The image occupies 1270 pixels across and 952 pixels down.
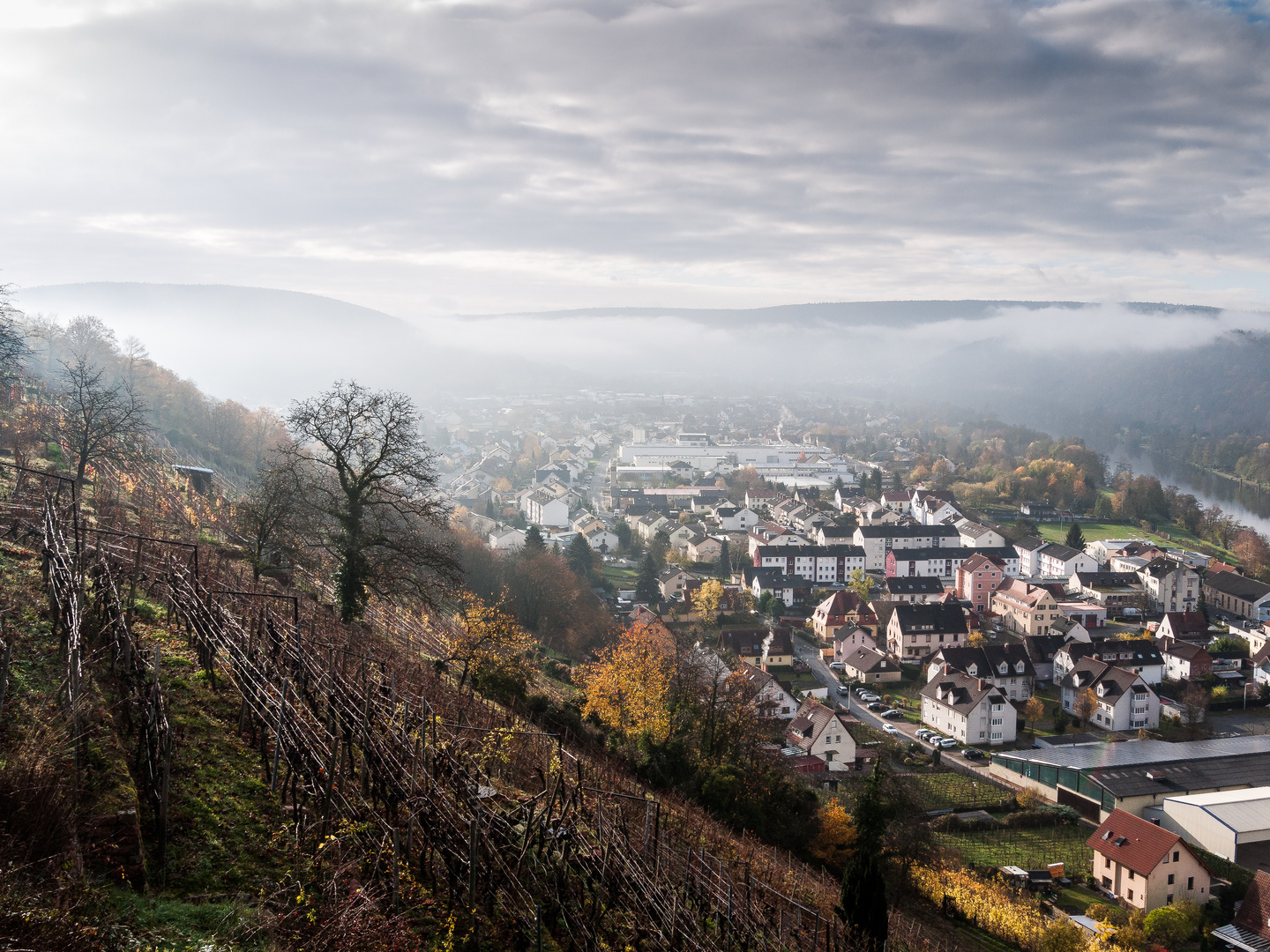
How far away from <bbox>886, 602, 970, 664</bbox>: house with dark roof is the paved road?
3.18m

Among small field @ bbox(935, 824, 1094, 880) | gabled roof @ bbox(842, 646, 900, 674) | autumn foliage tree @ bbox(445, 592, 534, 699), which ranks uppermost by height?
autumn foliage tree @ bbox(445, 592, 534, 699)

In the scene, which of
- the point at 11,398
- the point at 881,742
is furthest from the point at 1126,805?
the point at 11,398

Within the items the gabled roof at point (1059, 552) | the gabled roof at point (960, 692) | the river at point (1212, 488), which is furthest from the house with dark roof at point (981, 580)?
the river at point (1212, 488)

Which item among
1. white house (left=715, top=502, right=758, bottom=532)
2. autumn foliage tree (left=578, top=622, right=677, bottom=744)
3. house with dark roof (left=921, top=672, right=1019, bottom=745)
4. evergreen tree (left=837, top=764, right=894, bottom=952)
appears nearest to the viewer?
evergreen tree (left=837, top=764, right=894, bottom=952)

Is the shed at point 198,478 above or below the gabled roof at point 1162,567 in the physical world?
above

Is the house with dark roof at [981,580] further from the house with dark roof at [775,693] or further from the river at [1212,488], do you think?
the river at [1212,488]

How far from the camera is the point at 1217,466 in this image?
93.6 m

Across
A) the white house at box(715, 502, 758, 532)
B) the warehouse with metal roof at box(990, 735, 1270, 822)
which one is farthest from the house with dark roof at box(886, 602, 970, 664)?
the white house at box(715, 502, 758, 532)

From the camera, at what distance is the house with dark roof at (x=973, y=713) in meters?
25.8

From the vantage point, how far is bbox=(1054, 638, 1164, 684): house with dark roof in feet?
101

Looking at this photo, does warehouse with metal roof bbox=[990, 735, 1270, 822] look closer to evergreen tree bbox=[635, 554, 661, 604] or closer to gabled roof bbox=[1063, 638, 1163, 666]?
gabled roof bbox=[1063, 638, 1163, 666]

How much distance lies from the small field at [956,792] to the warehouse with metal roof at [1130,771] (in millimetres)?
1102

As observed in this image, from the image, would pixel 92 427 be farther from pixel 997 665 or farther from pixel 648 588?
pixel 997 665

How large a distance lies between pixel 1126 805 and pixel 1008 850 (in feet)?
13.5
